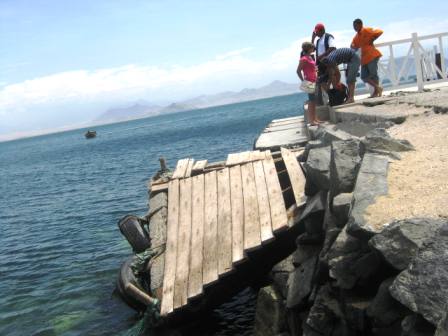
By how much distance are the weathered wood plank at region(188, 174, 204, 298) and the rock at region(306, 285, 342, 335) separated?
222 cm

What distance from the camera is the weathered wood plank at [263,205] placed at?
6887mm

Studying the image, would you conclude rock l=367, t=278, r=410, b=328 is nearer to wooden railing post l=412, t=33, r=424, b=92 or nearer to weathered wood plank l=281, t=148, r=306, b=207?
weathered wood plank l=281, t=148, r=306, b=207

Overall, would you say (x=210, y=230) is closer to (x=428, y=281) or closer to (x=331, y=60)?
(x=428, y=281)

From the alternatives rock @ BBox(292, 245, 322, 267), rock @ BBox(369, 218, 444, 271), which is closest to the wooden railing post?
rock @ BBox(292, 245, 322, 267)

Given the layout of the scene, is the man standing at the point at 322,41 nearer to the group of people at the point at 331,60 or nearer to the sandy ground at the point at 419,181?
the group of people at the point at 331,60

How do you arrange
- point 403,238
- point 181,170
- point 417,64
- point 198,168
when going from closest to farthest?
point 403,238, point 198,168, point 181,170, point 417,64

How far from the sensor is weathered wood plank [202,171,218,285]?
674 cm

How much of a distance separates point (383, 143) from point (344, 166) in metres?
0.80

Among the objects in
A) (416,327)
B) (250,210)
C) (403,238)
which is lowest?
(250,210)

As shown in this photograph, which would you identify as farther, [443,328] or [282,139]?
[282,139]

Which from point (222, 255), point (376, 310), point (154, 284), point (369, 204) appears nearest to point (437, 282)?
point (376, 310)

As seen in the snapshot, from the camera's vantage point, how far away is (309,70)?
38.3 feet

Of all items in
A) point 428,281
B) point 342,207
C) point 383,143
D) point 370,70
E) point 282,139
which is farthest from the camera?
point 282,139

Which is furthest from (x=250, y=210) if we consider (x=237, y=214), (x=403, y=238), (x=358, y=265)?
(x=403, y=238)
